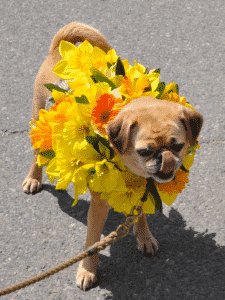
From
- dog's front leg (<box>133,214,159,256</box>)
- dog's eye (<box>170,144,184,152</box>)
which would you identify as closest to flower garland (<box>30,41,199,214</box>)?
dog's eye (<box>170,144,184,152</box>)

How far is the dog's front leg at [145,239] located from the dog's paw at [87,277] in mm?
338

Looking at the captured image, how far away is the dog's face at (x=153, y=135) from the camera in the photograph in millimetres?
1529

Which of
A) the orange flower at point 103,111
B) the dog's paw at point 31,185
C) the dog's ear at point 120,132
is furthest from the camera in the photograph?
the dog's paw at point 31,185

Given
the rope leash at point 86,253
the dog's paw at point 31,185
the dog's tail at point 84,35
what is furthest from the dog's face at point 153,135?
the dog's paw at point 31,185

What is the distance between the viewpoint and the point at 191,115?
167 centimetres

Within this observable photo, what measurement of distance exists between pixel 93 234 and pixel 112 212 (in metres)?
0.56

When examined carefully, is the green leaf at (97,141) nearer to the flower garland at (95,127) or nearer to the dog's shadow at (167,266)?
the flower garland at (95,127)

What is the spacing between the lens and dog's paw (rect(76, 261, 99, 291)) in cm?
221

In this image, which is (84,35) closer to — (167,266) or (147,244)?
(147,244)

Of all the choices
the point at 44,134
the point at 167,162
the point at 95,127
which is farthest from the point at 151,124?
the point at 44,134

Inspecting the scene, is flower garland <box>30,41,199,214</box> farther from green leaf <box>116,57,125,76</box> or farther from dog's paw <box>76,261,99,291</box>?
dog's paw <box>76,261,99,291</box>

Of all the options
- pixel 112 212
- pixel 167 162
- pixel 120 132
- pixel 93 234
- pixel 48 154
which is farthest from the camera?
pixel 112 212

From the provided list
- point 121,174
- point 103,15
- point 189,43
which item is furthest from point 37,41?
point 121,174

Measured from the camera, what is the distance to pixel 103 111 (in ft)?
5.64
